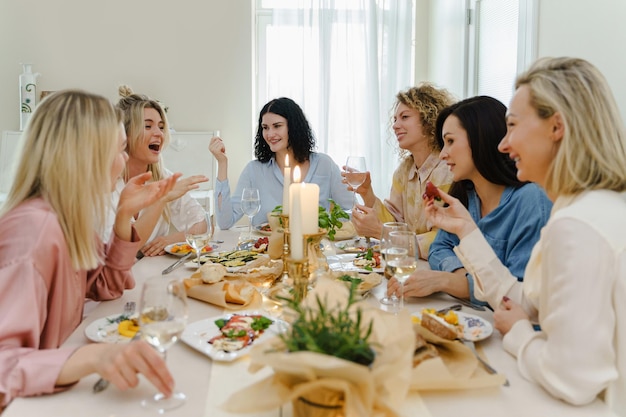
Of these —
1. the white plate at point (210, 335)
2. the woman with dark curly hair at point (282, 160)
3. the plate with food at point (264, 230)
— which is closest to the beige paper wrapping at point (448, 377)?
the white plate at point (210, 335)

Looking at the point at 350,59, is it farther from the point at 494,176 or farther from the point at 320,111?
the point at 494,176

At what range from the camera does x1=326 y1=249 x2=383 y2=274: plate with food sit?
6.01ft

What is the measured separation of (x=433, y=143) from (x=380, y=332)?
6.84 ft

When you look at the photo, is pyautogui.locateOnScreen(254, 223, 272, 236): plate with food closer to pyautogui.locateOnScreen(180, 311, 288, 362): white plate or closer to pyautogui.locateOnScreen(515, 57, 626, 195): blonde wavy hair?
pyautogui.locateOnScreen(180, 311, 288, 362): white plate

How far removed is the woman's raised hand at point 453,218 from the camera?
59.1 inches

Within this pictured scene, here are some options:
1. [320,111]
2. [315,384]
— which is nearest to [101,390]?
[315,384]

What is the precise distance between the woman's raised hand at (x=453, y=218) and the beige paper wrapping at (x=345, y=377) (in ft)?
2.31

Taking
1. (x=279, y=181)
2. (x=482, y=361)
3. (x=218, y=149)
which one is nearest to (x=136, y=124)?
(x=218, y=149)

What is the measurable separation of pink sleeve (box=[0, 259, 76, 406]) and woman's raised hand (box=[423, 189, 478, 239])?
0.97 m

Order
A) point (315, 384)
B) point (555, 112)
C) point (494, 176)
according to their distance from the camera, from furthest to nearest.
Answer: point (494, 176), point (555, 112), point (315, 384)

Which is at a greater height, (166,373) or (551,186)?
(551,186)

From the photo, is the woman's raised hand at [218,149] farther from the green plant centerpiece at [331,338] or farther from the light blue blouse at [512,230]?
the green plant centerpiece at [331,338]

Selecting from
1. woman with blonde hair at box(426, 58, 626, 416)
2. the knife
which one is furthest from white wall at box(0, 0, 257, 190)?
woman with blonde hair at box(426, 58, 626, 416)

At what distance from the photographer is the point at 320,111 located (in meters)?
4.79
